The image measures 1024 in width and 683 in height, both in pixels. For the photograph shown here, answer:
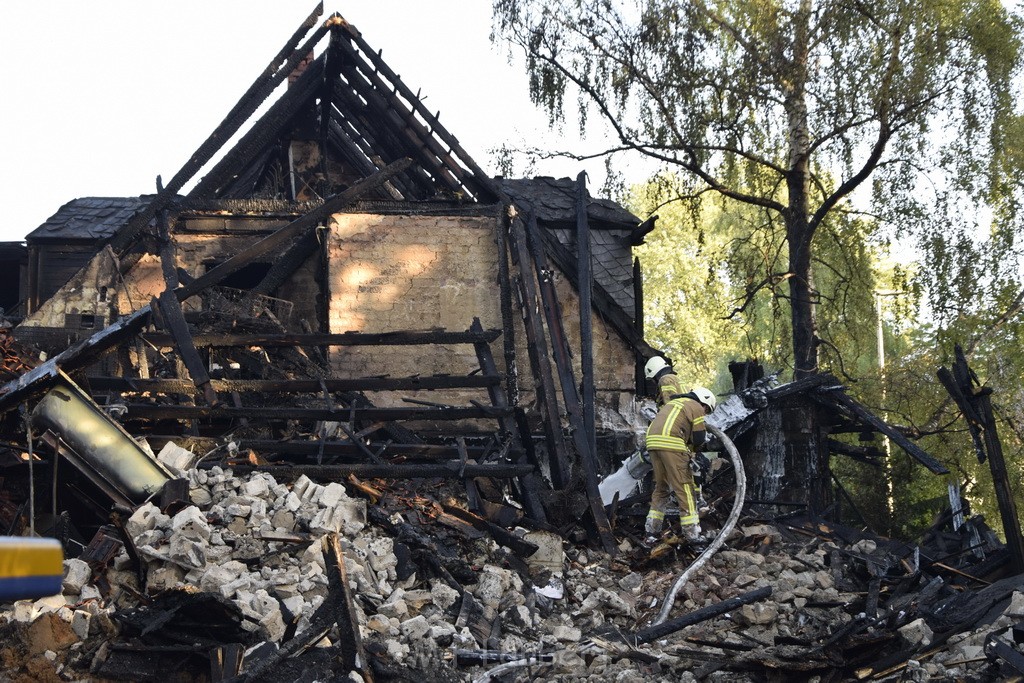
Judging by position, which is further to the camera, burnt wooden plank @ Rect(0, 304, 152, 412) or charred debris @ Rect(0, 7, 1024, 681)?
burnt wooden plank @ Rect(0, 304, 152, 412)

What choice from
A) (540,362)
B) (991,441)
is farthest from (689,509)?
(540,362)

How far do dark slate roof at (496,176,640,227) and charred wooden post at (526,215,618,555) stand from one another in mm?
3529

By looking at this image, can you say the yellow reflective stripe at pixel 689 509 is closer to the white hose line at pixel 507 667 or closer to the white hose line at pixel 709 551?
the white hose line at pixel 709 551

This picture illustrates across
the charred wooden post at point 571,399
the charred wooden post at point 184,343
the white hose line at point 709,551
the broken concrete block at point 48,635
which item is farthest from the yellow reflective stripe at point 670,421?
the broken concrete block at point 48,635

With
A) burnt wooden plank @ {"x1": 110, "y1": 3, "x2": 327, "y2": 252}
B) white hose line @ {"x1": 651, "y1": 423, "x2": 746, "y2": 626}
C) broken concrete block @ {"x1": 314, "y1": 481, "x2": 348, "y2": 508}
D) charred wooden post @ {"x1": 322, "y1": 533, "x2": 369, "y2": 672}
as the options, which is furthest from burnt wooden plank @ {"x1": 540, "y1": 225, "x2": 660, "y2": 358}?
charred wooden post @ {"x1": 322, "y1": 533, "x2": 369, "y2": 672}

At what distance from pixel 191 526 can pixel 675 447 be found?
181 inches

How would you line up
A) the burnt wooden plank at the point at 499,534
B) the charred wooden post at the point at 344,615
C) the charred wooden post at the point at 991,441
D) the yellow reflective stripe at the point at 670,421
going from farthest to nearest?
1. the yellow reflective stripe at the point at 670,421
2. the burnt wooden plank at the point at 499,534
3. the charred wooden post at the point at 991,441
4. the charred wooden post at the point at 344,615

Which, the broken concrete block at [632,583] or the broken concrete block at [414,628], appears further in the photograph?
the broken concrete block at [632,583]

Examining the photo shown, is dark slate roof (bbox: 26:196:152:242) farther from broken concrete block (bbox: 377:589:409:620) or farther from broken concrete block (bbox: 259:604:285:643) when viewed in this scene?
broken concrete block (bbox: 259:604:285:643)

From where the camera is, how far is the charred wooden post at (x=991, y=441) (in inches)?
368

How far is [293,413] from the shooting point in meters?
10.4

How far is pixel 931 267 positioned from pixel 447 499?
38.6 ft

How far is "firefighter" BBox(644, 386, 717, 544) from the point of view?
10297 millimetres

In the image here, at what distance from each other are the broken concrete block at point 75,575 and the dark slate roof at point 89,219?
43.4 ft
